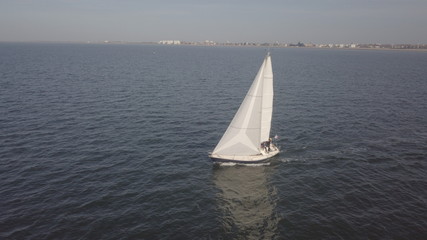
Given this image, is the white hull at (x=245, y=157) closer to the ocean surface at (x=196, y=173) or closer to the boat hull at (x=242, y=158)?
the boat hull at (x=242, y=158)

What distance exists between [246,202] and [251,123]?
12.2m

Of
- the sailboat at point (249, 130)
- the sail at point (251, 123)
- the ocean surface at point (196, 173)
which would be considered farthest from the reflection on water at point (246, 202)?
the sail at point (251, 123)

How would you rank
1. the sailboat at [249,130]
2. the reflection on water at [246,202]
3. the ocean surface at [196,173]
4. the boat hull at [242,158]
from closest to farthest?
1. the reflection on water at [246,202]
2. the ocean surface at [196,173]
3. the sailboat at [249,130]
4. the boat hull at [242,158]

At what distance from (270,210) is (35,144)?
1513 inches

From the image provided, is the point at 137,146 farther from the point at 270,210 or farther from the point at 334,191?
the point at 334,191

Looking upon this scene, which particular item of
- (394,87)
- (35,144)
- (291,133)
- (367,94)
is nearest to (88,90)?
(35,144)

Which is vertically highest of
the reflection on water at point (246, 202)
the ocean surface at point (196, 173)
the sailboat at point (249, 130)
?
the sailboat at point (249, 130)

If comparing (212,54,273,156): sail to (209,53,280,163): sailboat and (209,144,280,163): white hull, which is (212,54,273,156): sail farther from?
(209,144,280,163): white hull

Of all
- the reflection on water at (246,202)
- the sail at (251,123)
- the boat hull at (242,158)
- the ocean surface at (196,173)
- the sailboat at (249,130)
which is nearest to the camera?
the reflection on water at (246,202)

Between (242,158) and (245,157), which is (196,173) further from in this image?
(245,157)

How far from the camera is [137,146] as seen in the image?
47219 mm

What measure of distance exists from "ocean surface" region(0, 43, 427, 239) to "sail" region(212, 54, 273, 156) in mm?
2726

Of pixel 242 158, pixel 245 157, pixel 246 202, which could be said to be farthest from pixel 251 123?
pixel 246 202

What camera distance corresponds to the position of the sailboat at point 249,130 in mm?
40594
